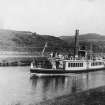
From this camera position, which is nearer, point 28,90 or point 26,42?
point 28,90

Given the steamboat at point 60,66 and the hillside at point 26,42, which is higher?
the hillside at point 26,42

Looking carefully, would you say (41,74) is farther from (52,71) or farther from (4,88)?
(4,88)

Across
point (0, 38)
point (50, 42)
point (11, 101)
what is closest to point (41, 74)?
point (11, 101)

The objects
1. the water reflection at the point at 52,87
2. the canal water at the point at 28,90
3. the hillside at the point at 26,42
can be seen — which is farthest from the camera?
the hillside at the point at 26,42

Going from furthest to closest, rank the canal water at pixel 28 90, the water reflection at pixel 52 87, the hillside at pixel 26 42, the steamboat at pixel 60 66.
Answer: the hillside at pixel 26 42, the steamboat at pixel 60 66, the water reflection at pixel 52 87, the canal water at pixel 28 90

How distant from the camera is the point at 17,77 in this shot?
1844 inches

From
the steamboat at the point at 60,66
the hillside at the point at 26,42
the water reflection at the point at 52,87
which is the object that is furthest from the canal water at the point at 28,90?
the hillside at the point at 26,42

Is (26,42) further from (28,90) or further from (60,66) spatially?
(28,90)

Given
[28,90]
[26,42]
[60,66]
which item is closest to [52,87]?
[28,90]

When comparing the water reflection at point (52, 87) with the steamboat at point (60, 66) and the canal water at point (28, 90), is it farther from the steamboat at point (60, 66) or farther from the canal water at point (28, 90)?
the steamboat at point (60, 66)

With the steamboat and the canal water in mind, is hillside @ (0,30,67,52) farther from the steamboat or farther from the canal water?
the canal water

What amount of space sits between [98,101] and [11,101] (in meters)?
11.0

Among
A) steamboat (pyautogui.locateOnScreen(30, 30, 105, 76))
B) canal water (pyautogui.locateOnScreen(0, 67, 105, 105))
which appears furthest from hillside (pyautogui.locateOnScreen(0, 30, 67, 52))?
canal water (pyautogui.locateOnScreen(0, 67, 105, 105))

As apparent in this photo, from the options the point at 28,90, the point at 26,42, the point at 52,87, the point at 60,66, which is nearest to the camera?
the point at 28,90
